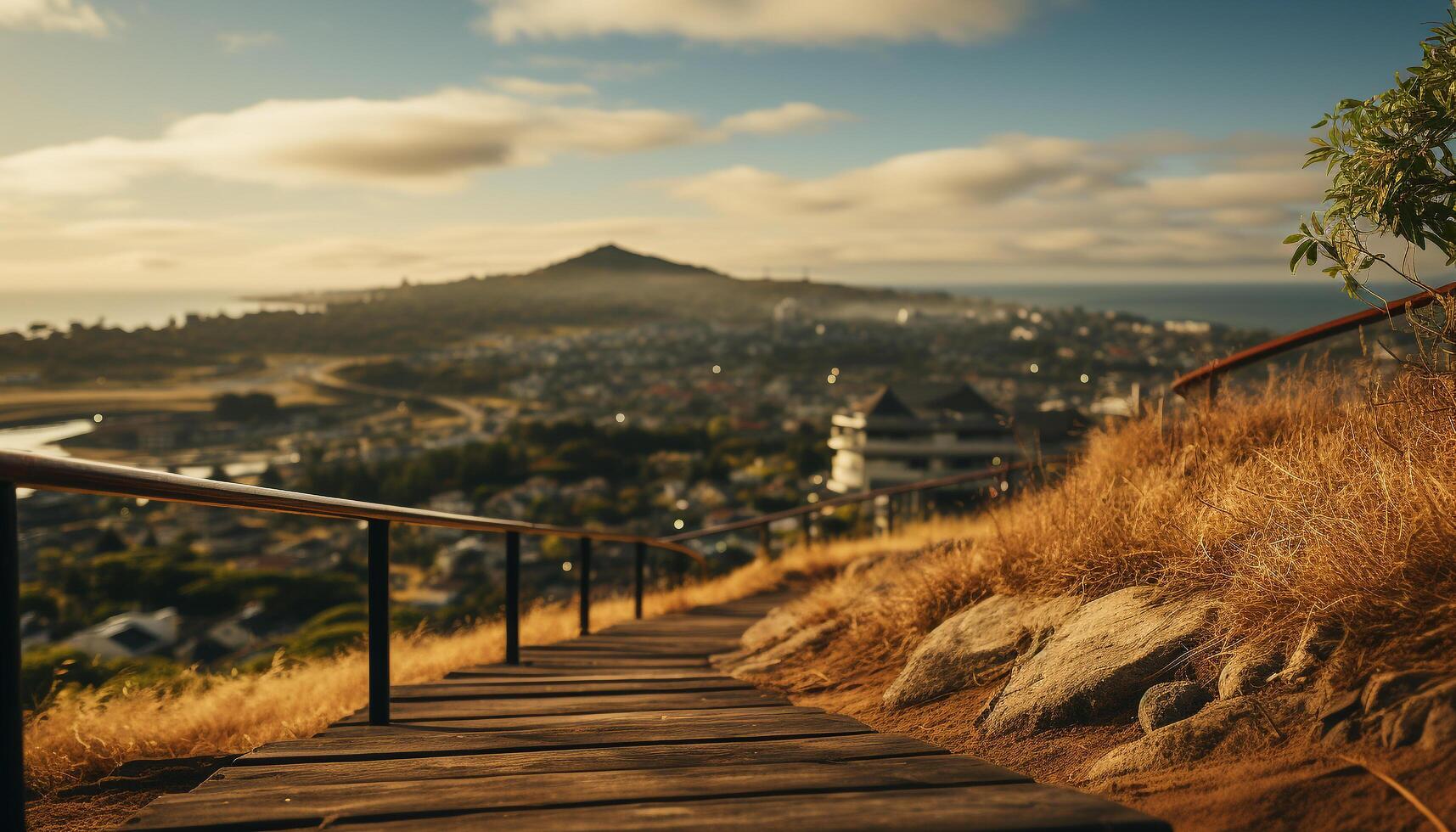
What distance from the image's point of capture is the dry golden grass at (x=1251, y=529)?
2.41m

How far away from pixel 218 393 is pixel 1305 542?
76188mm

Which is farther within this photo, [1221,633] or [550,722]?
[550,722]

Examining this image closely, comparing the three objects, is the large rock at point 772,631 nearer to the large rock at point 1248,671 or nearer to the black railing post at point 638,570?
the black railing post at point 638,570

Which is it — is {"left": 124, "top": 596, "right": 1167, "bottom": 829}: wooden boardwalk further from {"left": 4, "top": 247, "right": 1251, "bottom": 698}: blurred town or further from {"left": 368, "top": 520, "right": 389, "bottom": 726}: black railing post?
{"left": 4, "top": 247, "right": 1251, "bottom": 698}: blurred town

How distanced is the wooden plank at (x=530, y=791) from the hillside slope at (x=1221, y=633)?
0.64m

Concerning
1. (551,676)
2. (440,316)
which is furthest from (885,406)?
(440,316)

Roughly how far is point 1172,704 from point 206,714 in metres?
4.52

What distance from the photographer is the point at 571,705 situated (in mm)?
3479

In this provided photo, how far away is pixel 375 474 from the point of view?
4116 centimetres

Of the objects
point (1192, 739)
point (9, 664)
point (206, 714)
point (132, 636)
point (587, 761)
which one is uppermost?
point (9, 664)

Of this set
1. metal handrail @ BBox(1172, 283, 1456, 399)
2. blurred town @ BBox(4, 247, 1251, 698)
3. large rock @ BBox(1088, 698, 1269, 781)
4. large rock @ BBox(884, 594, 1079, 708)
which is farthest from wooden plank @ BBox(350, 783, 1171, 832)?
blurred town @ BBox(4, 247, 1251, 698)

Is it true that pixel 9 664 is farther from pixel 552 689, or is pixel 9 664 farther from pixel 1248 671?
pixel 1248 671

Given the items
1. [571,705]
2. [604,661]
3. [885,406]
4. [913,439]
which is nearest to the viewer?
[571,705]

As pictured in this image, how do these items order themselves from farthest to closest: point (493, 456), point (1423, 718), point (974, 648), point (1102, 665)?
1. point (493, 456)
2. point (974, 648)
3. point (1102, 665)
4. point (1423, 718)
